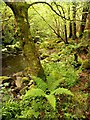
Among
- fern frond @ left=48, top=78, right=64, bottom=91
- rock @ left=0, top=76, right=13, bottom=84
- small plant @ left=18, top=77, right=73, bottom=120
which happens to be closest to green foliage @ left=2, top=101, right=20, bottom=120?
small plant @ left=18, top=77, right=73, bottom=120

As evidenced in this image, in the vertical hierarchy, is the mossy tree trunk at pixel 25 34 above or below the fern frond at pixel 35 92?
above

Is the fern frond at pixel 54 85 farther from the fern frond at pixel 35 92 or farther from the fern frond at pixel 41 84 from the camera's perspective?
the fern frond at pixel 35 92

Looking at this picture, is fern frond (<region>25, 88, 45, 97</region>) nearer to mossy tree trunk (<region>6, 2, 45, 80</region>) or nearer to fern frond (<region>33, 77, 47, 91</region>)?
fern frond (<region>33, 77, 47, 91</region>)

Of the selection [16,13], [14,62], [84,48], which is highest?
[16,13]

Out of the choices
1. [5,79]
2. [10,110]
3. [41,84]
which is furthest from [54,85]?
[5,79]

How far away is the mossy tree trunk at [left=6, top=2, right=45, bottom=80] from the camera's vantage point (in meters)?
4.73

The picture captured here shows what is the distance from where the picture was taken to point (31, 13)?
38.3 ft

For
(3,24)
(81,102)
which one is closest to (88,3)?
(81,102)

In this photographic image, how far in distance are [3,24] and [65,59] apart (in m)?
6.07

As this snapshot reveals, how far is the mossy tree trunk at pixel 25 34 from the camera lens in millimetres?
4727

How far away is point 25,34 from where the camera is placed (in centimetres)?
490

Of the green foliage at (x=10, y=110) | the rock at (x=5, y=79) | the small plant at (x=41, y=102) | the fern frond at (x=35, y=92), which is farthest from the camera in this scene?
the rock at (x=5, y=79)

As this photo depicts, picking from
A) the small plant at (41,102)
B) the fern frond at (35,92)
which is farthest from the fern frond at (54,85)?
the fern frond at (35,92)

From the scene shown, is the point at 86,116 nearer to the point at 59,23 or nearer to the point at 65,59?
the point at 65,59
